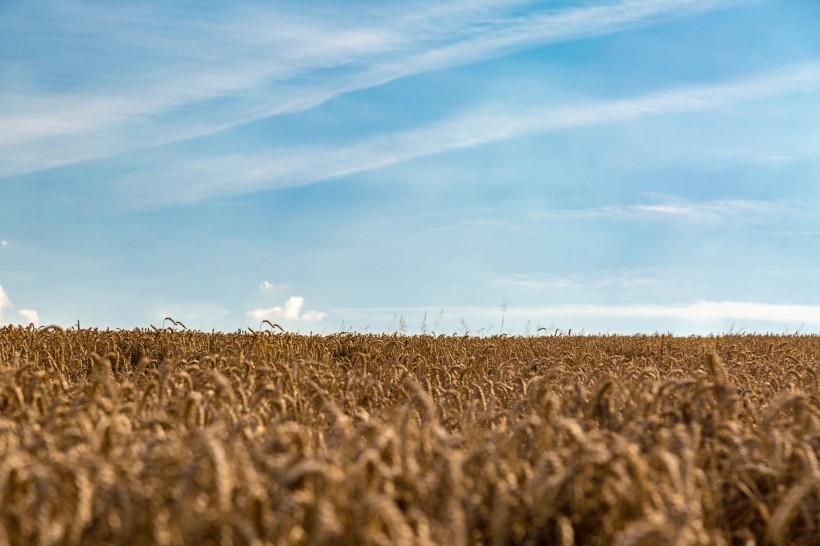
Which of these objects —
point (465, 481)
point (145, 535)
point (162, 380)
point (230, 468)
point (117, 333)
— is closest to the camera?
point (145, 535)

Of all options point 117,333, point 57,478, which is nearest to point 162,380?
point 57,478

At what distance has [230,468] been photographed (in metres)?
2.59

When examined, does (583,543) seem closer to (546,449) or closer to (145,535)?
(546,449)

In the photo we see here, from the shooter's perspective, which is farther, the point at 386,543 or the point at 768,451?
the point at 768,451

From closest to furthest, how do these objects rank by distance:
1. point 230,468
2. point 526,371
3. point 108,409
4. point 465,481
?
point 230,468 → point 465,481 → point 108,409 → point 526,371

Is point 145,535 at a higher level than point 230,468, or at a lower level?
lower

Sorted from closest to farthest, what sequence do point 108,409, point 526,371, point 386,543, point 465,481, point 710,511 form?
point 386,543 → point 465,481 → point 710,511 → point 108,409 → point 526,371

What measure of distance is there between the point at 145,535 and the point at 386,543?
2.70 ft

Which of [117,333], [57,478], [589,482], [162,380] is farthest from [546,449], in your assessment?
[117,333]

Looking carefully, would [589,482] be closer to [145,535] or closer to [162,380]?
[145,535]

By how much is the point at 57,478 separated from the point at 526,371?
655cm

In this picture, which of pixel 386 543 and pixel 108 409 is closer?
pixel 386 543

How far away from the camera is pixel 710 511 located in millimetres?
3139

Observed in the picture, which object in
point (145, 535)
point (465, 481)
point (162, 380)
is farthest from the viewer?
point (162, 380)
